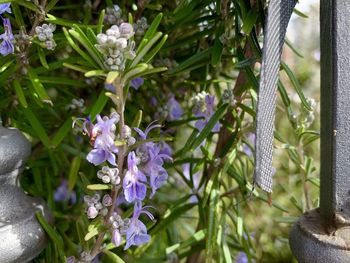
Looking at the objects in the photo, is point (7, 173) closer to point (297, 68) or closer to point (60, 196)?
point (60, 196)

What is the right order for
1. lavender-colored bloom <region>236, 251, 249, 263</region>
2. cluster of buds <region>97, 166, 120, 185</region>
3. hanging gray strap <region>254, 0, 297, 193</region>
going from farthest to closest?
lavender-colored bloom <region>236, 251, 249, 263</region>, cluster of buds <region>97, 166, 120, 185</region>, hanging gray strap <region>254, 0, 297, 193</region>

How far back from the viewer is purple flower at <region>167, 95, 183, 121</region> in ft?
3.71

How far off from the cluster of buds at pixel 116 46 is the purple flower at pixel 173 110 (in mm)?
421

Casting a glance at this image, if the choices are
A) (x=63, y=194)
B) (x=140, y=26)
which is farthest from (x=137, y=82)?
(x=63, y=194)

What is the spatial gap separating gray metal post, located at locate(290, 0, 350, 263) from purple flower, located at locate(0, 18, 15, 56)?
1.43 feet

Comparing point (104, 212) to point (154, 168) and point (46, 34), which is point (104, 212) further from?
point (46, 34)

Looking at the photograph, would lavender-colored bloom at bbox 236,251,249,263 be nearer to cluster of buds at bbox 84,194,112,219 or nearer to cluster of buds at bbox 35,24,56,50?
cluster of buds at bbox 84,194,112,219

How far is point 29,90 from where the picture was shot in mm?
891

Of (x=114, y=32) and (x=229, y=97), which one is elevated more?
(x=114, y=32)

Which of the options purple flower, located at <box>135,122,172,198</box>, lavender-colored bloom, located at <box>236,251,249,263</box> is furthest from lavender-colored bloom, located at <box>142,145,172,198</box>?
lavender-colored bloom, located at <box>236,251,249,263</box>

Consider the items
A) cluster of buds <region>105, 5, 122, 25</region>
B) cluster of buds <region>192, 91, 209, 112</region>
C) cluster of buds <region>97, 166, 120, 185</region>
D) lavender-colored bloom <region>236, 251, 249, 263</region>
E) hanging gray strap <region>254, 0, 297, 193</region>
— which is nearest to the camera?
hanging gray strap <region>254, 0, 297, 193</region>

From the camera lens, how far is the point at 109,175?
2.48ft

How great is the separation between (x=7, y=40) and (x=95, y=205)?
27 cm

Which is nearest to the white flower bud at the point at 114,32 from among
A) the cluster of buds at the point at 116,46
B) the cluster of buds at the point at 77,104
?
the cluster of buds at the point at 116,46
